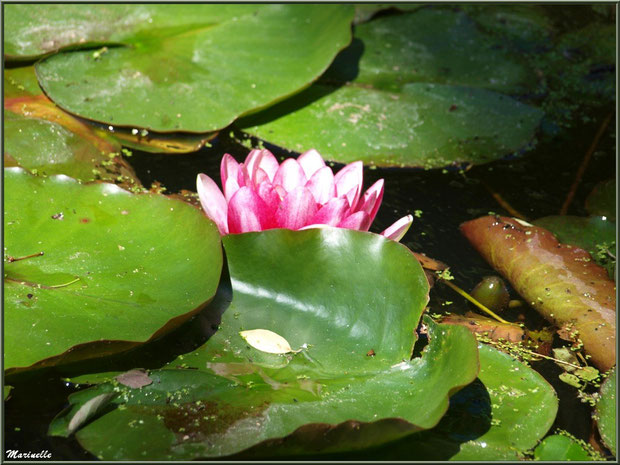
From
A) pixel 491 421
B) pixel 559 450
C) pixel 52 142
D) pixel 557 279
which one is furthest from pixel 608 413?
pixel 52 142

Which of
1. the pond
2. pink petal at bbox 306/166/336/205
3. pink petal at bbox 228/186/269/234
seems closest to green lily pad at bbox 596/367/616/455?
the pond

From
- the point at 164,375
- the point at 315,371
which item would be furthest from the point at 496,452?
the point at 164,375

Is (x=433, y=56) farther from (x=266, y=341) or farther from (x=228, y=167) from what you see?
(x=266, y=341)

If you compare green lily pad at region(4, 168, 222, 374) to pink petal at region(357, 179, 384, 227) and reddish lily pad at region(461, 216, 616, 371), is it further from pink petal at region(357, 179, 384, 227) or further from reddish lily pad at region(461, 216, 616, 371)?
reddish lily pad at region(461, 216, 616, 371)

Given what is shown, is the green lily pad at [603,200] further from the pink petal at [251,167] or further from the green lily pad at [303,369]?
the pink petal at [251,167]

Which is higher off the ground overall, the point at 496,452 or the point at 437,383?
the point at 437,383

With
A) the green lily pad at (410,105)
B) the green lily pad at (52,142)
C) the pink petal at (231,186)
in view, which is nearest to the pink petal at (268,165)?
the pink petal at (231,186)

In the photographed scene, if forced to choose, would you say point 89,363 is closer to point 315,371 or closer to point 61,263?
point 61,263
